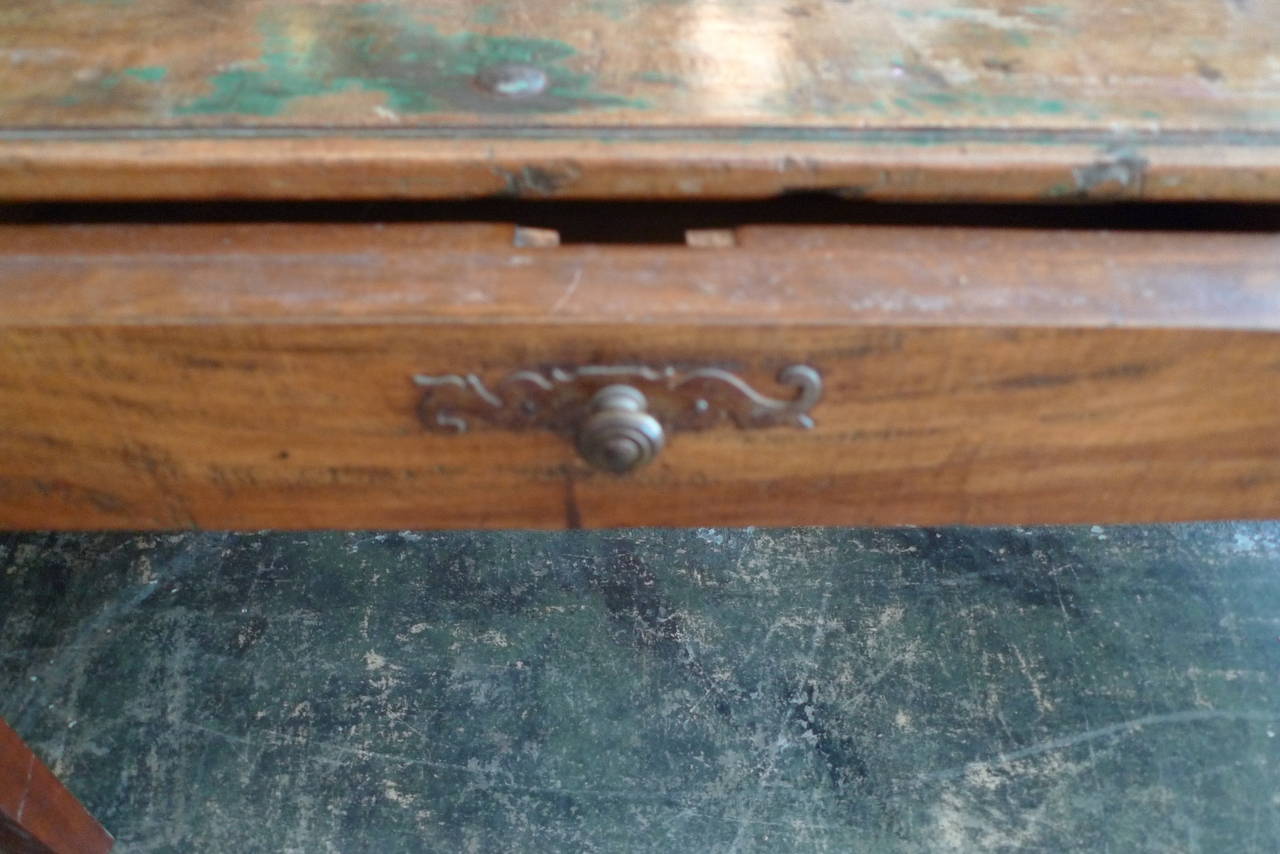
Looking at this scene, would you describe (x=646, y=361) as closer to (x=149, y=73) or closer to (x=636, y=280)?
(x=636, y=280)

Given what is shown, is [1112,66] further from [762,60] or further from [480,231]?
[480,231]

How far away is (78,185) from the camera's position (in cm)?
44

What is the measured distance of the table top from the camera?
0.44m

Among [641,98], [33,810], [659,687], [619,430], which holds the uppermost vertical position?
[641,98]

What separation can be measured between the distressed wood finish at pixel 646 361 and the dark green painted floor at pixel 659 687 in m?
0.33

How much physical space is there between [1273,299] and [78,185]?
1.72ft

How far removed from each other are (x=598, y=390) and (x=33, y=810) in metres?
0.48

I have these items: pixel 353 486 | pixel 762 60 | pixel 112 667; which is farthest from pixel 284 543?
pixel 762 60

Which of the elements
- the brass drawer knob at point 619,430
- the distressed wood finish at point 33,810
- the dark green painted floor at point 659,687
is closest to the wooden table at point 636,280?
the brass drawer knob at point 619,430

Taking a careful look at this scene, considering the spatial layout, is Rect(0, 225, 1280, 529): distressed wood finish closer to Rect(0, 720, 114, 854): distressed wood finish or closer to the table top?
the table top

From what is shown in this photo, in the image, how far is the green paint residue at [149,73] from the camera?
50 centimetres

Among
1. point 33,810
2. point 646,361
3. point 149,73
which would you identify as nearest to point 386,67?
point 149,73

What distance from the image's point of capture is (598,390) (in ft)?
1.44

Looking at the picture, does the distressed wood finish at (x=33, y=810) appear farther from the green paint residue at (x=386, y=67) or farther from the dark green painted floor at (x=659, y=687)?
the green paint residue at (x=386, y=67)
